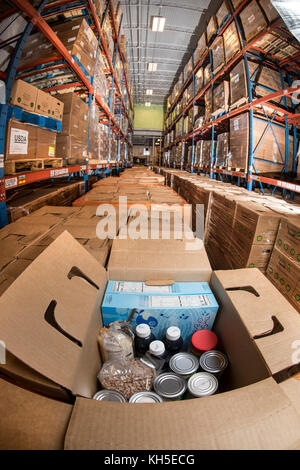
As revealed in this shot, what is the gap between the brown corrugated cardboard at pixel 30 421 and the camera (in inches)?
18.6

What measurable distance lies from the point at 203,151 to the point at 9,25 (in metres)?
5.87

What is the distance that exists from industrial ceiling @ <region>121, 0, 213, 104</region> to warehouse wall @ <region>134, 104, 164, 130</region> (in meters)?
4.19

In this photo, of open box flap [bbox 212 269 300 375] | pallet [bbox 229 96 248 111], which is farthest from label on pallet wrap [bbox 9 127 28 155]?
pallet [bbox 229 96 248 111]

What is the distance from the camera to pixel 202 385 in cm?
86

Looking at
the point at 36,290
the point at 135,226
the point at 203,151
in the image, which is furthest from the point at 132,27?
the point at 36,290

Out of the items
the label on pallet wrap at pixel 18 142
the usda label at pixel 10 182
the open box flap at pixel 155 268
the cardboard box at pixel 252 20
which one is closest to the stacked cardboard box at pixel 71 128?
the label on pallet wrap at pixel 18 142

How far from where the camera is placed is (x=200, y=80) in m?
6.65

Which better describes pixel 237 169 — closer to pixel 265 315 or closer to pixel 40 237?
pixel 265 315

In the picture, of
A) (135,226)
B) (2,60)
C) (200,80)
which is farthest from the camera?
(200,80)

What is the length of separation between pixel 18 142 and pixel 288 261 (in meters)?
2.66

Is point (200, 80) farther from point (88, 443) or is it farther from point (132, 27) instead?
point (88, 443)

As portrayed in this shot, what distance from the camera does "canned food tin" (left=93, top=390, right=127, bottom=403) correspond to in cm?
83

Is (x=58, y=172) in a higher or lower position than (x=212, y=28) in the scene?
lower

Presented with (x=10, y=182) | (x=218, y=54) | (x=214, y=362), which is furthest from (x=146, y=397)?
(x=218, y=54)
